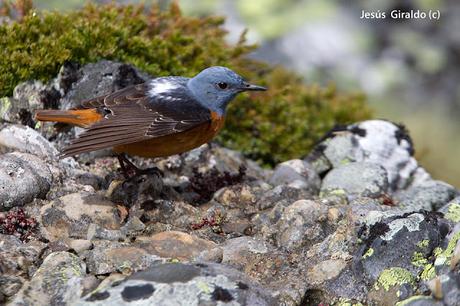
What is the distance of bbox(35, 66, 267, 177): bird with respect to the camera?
6.62 metres

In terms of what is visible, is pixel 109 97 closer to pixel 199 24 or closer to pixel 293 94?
pixel 199 24

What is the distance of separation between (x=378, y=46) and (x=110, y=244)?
1149cm

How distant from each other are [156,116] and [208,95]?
1.98ft

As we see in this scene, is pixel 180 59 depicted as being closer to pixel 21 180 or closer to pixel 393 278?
pixel 21 180

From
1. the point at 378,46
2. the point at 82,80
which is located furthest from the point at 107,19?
the point at 378,46

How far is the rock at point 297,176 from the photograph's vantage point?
25.4 ft

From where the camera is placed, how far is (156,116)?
269 inches

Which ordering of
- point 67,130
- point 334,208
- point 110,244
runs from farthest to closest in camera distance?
1. point 67,130
2. point 334,208
3. point 110,244

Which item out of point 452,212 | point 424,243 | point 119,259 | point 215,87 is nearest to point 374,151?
point 452,212

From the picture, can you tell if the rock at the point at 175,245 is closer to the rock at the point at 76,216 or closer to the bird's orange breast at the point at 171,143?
the rock at the point at 76,216

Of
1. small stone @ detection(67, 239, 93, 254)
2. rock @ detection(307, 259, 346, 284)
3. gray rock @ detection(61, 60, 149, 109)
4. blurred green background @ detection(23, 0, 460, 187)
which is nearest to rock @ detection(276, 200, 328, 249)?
rock @ detection(307, 259, 346, 284)

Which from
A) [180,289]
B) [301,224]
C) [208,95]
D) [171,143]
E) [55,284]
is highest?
[208,95]

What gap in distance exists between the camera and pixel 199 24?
10.1 m

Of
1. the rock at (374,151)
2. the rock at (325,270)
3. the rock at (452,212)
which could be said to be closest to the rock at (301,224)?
the rock at (325,270)
